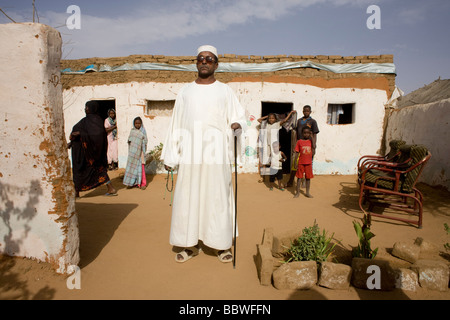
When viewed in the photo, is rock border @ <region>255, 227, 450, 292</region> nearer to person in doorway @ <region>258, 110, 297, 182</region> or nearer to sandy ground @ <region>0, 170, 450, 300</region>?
sandy ground @ <region>0, 170, 450, 300</region>

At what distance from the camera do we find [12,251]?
2.45 m

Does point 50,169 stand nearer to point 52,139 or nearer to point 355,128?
point 52,139

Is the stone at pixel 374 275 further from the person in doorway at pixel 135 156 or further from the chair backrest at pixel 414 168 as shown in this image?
the person in doorway at pixel 135 156

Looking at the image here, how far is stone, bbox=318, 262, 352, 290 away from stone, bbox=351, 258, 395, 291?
0.32 feet

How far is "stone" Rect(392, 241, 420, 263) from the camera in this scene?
2.84m

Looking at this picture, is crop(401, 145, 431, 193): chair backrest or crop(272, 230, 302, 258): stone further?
crop(401, 145, 431, 193): chair backrest

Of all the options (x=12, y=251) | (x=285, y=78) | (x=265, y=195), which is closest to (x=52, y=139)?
(x=12, y=251)

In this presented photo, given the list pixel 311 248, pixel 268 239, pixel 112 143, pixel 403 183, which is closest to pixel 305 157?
pixel 403 183

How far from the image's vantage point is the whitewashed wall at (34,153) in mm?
2168

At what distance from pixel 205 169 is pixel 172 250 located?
1128 mm

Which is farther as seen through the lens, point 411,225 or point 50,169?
point 411,225

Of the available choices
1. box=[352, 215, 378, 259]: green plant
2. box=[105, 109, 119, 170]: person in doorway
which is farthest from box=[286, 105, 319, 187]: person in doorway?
box=[105, 109, 119, 170]: person in doorway

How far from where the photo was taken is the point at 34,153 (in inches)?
89.3

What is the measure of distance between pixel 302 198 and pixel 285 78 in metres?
3.91
